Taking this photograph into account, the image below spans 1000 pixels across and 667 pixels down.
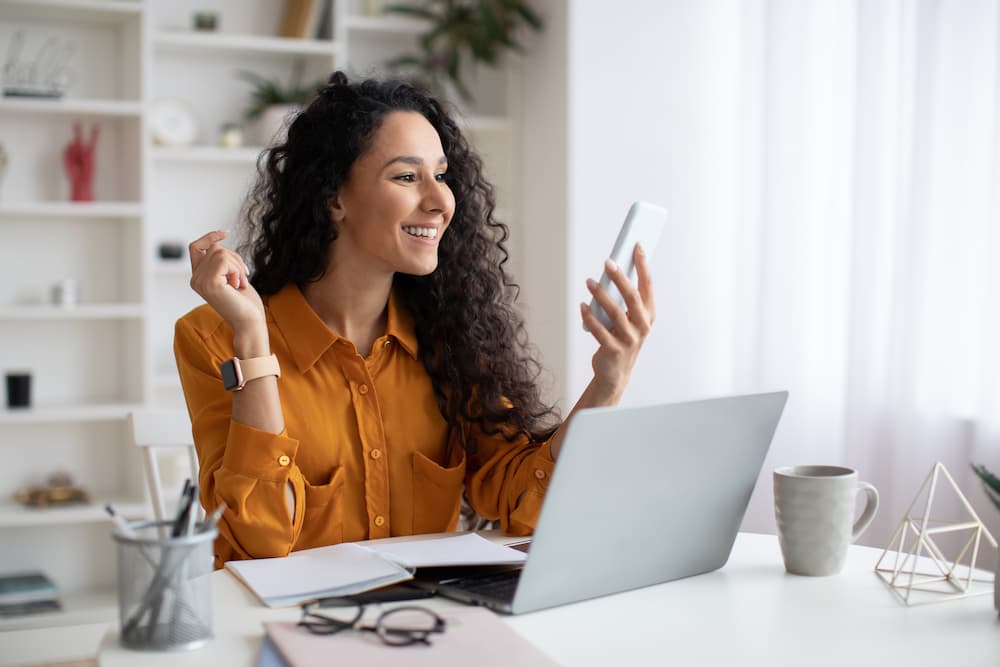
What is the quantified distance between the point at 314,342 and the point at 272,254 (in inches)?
10.0

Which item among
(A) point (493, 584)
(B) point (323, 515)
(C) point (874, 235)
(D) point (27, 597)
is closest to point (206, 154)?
(D) point (27, 597)

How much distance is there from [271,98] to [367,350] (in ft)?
6.56

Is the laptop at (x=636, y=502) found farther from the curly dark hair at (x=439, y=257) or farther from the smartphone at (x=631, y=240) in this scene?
the curly dark hair at (x=439, y=257)

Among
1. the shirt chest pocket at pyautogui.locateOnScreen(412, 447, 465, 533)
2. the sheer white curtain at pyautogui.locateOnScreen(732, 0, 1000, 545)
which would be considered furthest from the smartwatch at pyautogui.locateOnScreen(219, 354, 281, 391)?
the sheer white curtain at pyautogui.locateOnScreen(732, 0, 1000, 545)

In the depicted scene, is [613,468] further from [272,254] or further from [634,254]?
[272,254]

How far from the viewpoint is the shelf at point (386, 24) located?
359 centimetres

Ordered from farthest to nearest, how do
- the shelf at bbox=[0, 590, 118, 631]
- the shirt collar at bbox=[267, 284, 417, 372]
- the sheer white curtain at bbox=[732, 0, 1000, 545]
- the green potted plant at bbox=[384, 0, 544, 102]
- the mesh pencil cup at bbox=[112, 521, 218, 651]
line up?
the green potted plant at bbox=[384, 0, 544, 102] < the shelf at bbox=[0, 590, 118, 631] < the sheer white curtain at bbox=[732, 0, 1000, 545] < the shirt collar at bbox=[267, 284, 417, 372] < the mesh pencil cup at bbox=[112, 521, 218, 651]

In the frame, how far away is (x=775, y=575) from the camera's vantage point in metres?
1.25

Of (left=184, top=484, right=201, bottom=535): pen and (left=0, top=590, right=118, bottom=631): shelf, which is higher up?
(left=184, top=484, right=201, bottom=535): pen

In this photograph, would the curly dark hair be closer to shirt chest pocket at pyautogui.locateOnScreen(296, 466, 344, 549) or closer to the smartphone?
shirt chest pocket at pyautogui.locateOnScreen(296, 466, 344, 549)

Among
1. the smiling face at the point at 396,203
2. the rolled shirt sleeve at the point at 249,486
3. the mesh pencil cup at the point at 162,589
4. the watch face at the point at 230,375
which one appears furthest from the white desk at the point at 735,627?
the smiling face at the point at 396,203

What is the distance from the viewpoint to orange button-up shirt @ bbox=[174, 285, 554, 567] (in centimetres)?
153

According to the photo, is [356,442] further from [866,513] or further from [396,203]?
[866,513]

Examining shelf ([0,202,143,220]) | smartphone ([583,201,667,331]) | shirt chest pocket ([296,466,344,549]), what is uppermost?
shelf ([0,202,143,220])
